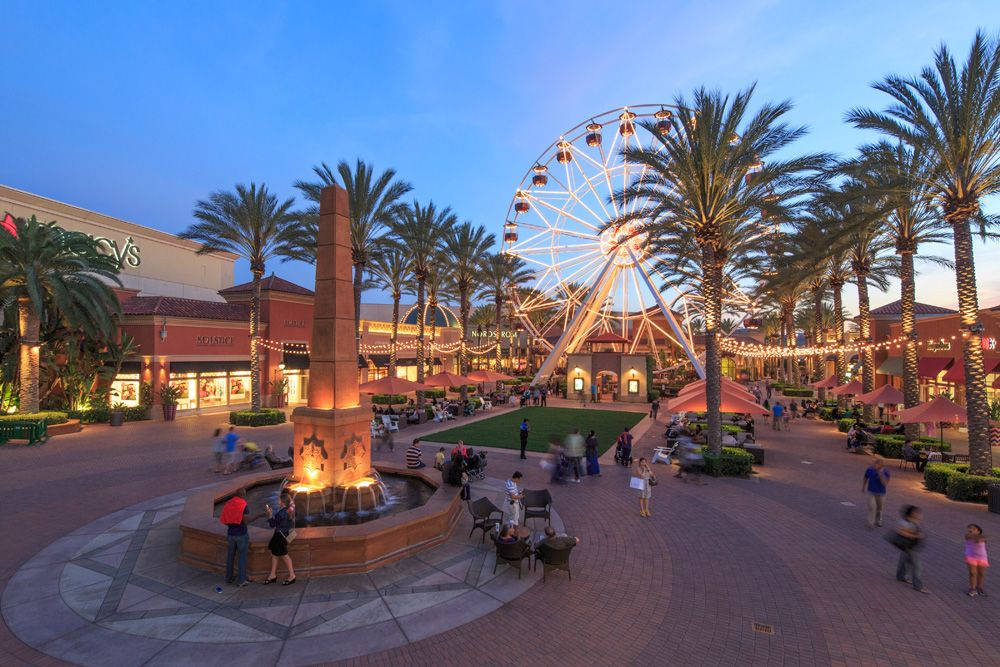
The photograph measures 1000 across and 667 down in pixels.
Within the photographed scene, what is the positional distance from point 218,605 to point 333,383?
4.91 m

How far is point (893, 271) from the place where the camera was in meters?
28.5

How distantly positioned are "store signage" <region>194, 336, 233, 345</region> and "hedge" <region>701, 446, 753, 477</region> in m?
28.9

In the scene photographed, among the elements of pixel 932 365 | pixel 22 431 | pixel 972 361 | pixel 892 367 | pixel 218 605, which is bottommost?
pixel 218 605

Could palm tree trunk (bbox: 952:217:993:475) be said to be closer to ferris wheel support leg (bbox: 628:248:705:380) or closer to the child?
the child

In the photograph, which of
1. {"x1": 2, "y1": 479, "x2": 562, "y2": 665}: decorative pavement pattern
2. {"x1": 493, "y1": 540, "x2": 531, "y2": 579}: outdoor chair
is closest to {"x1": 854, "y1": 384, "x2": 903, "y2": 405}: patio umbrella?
{"x1": 2, "y1": 479, "x2": 562, "y2": 665}: decorative pavement pattern

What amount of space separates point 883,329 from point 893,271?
32.4ft

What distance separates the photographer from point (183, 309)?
2903cm

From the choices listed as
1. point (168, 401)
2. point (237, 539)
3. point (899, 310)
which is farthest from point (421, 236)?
point (899, 310)

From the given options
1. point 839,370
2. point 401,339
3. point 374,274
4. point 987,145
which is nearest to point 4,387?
point 374,274

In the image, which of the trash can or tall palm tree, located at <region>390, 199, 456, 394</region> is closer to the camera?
the trash can

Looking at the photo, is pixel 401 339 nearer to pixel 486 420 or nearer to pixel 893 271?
pixel 486 420

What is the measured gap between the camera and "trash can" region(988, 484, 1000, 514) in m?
12.1

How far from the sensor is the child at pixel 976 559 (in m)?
7.79

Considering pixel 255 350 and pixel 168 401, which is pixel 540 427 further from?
pixel 168 401
